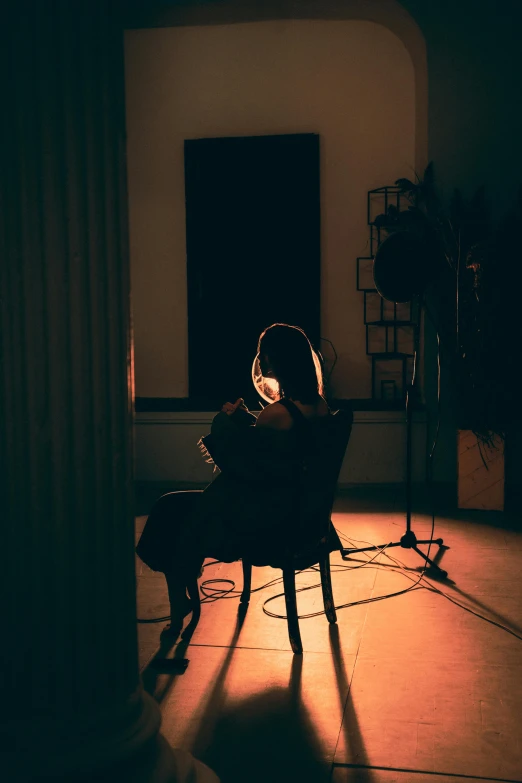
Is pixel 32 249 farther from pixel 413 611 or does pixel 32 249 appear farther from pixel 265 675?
pixel 413 611

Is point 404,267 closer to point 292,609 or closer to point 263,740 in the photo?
point 292,609

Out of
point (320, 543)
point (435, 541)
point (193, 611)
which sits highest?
point (320, 543)

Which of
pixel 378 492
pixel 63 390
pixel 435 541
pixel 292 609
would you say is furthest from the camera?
pixel 378 492

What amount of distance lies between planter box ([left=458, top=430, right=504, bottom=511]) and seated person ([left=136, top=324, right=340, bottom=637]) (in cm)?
251

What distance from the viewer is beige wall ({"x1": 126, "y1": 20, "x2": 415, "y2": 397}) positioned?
253 inches

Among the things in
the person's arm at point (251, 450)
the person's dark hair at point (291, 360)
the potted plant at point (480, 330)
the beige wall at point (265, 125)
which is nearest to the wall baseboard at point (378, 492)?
the potted plant at point (480, 330)

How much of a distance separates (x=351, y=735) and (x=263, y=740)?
271 millimetres

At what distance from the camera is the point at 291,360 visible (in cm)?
320

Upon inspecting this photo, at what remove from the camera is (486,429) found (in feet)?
17.6

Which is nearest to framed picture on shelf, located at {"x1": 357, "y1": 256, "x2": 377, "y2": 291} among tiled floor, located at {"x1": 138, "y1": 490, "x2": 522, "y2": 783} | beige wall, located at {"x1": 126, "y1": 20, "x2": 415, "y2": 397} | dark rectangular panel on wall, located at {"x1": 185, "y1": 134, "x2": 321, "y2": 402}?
beige wall, located at {"x1": 126, "y1": 20, "x2": 415, "y2": 397}

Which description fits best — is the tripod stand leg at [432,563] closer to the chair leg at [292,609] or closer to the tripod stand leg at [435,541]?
the tripod stand leg at [435,541]

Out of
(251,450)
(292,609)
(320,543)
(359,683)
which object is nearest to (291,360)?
(251,450)

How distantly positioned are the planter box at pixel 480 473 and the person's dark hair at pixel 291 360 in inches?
104

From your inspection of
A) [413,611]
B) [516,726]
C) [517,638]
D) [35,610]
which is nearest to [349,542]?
[413,611]
